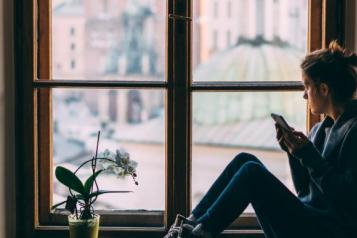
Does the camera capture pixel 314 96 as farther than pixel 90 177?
No

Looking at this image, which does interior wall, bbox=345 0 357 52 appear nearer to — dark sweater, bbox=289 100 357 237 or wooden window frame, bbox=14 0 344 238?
wooden window frame, bbox=14 0 344 238

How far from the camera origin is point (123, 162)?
1967 millimetres

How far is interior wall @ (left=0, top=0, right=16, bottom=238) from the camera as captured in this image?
1.98 meters

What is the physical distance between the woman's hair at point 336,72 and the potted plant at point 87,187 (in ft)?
2.31

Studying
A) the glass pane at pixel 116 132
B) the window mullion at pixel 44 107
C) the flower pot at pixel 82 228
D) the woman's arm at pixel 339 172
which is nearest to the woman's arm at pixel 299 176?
the woman's arm at pixel 339 172

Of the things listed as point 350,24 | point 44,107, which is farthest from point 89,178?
point 350,24

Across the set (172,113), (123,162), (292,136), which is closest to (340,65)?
(292,136)

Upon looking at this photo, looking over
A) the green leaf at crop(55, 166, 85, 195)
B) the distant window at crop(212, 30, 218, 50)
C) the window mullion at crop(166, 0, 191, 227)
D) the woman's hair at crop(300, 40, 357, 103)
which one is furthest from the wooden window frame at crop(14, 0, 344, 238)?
the woman's hair at crop(300, 40, 357, 103)

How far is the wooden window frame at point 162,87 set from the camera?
2.05m

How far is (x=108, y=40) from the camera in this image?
211cm

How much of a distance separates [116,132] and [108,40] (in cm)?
35

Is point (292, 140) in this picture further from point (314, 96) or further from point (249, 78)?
point (249, 78)

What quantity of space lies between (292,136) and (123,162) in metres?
0.61

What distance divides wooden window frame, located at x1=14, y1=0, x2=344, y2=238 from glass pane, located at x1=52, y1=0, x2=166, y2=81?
47 millimetres
